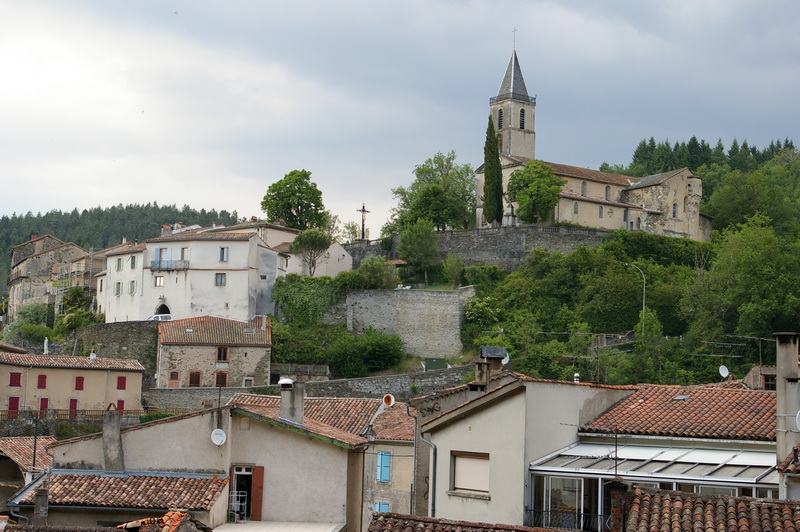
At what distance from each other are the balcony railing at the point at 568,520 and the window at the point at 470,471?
3.35 feet

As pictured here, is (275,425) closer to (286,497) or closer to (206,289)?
(286,497)

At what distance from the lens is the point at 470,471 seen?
68.8ft

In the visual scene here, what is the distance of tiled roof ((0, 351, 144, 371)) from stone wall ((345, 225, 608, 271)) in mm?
25339

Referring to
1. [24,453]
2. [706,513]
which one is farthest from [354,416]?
[706,513]

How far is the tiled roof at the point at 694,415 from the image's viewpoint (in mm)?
21406

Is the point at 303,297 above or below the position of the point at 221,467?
above

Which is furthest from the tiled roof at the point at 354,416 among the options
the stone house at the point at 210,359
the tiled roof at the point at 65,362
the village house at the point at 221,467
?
the stone house at the point at 210,359

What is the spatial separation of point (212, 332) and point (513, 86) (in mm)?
40473

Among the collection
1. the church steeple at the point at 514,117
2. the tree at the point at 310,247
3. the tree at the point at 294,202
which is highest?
the church steeple at the point at 514,117

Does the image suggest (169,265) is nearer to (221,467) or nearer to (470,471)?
(221,467)

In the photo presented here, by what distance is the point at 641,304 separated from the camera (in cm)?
6881

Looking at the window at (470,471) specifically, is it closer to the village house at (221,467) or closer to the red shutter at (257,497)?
the village house at (221,467)

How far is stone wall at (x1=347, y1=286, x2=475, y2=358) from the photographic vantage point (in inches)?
2731

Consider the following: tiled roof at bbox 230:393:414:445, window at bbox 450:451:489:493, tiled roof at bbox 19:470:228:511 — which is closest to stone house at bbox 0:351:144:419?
tiled roof at bbox 230:393:414:445
